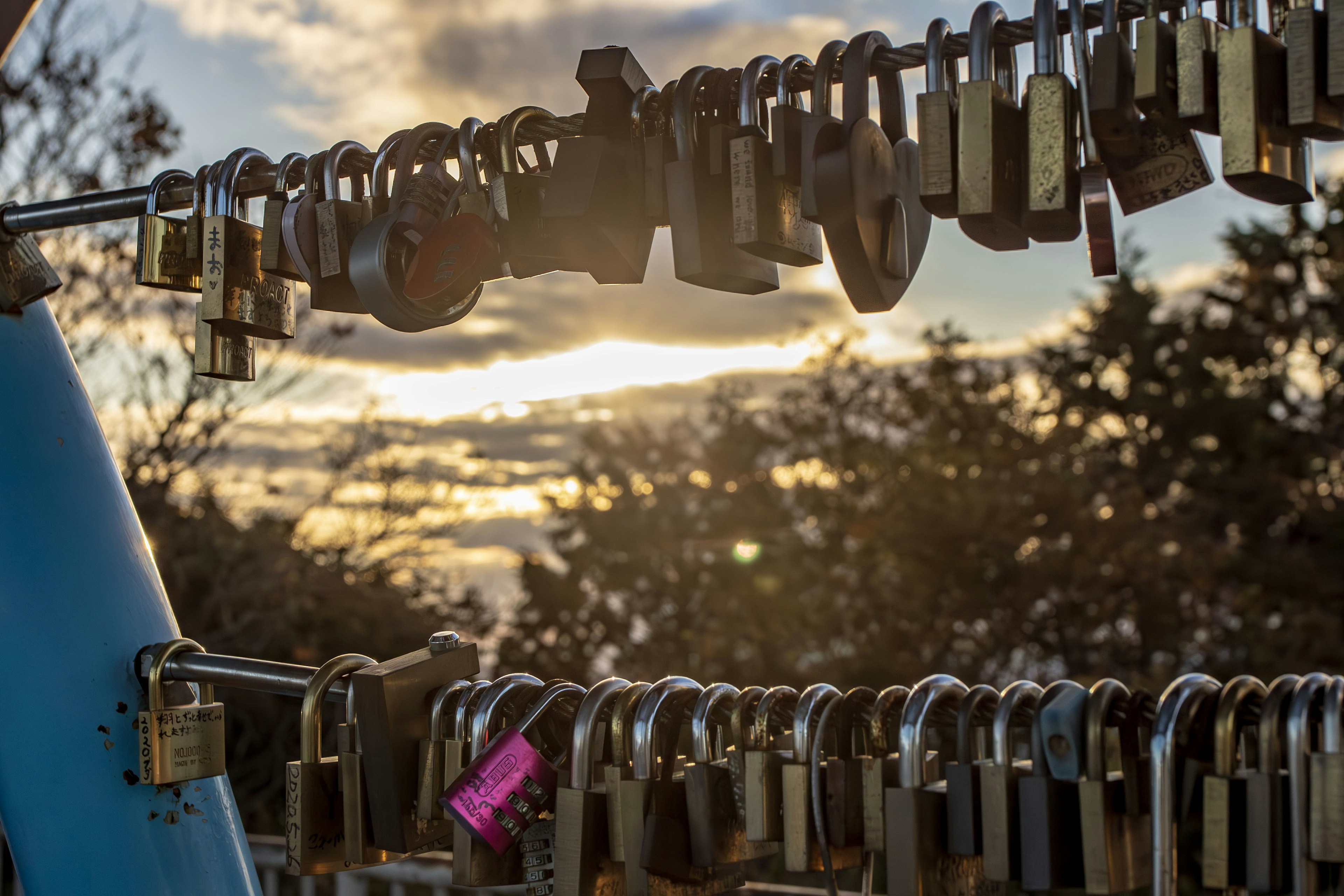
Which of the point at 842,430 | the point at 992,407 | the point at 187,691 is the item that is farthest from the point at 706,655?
the point at 187,691

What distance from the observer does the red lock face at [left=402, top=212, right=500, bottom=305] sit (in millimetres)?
837

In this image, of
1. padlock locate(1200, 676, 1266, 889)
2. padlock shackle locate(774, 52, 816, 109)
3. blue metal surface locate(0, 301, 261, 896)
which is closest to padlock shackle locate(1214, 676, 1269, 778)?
padlock locate(1200, 676, 1266, 889)

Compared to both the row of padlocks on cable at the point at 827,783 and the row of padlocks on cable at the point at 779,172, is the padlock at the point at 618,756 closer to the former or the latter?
the row of padlocks on cable at the point at 827,783

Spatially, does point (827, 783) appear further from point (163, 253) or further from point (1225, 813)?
point (163, 253)

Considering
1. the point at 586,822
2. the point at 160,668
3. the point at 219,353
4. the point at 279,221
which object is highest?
the point at 279,221

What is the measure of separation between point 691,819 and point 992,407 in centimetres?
914

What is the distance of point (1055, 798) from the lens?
0.72 metres

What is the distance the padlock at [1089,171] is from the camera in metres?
0.64

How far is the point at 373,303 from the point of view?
0.84m

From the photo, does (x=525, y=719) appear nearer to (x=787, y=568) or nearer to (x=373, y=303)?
(x=373, y=303)

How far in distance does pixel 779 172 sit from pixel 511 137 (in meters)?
0.25

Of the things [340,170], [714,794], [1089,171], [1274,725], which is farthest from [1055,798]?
[340,170]

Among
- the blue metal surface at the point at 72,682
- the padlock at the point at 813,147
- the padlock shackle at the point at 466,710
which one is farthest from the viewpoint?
the blue metal surface at the point at 72,682

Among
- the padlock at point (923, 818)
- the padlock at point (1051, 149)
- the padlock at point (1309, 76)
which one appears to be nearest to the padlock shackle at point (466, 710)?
the padlock at point (923, 818)
